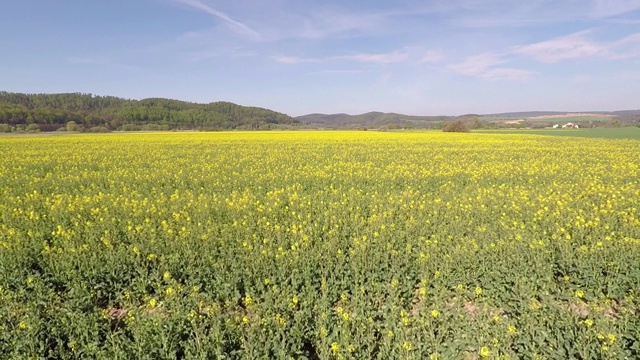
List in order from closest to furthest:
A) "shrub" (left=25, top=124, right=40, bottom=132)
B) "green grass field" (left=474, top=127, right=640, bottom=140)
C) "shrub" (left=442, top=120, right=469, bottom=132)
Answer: "green grass field" (left=474, top=127, right=640, bottom=140) → "shrub" (left=442, top=120, right=469, bottom=132) → "shrub" (left=25, top=124, right=40, bottom=132)

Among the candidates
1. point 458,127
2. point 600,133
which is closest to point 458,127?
point 458,127

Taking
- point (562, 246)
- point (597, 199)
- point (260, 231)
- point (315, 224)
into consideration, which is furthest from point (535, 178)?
point (260, 231)

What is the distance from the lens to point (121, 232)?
687cm

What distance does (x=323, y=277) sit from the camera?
5055 mm

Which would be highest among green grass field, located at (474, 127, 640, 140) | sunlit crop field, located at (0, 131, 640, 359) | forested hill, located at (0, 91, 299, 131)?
forested hill, located at (0, 91, 299, 131)

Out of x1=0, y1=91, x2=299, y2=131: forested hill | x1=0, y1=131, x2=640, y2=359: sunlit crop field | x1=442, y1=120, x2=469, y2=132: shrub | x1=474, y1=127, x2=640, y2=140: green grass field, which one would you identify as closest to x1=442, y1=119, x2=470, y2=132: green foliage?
x1=442, y1=120, x2=469, y2=132: shrub

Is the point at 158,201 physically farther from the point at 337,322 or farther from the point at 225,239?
the point at 337,322

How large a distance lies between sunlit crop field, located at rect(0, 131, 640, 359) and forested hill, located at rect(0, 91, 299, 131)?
7352 centimetres

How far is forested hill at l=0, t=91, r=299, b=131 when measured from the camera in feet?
225

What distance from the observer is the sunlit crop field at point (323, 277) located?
3.66 meters

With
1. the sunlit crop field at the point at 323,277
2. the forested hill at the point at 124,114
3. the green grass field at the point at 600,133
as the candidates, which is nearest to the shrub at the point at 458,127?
the green grass field at the point at 600,133

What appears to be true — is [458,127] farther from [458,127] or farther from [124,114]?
[124,114]

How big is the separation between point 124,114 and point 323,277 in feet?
303

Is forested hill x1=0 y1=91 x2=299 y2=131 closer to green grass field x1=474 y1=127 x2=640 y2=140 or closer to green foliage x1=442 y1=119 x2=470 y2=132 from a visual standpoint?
green foliage x1=442 y1=119 x2=470 y2=132
